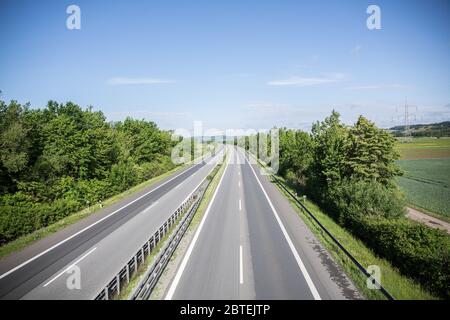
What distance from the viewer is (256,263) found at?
14.0 m

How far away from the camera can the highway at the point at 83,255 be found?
12281 millimetres

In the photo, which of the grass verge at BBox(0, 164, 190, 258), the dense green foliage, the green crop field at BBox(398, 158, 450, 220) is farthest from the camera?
the green crop field at BBox(398, 158, 450, 220)

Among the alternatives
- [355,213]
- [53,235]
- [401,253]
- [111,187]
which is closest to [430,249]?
[401,253]

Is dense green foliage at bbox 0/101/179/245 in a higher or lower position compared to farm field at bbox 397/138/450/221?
higher

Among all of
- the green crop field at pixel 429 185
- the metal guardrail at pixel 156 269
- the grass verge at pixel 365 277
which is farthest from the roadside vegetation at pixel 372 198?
the metal guardrail at pixel 156 269

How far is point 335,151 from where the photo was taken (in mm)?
27109

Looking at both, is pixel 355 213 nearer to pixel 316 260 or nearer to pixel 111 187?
pixel 316 260

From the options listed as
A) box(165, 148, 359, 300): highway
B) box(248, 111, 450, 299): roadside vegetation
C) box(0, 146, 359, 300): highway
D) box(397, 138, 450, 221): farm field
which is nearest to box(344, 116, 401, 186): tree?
box(248, 111, 450, 299): roadside vegetation

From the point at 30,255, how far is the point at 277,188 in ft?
90.1

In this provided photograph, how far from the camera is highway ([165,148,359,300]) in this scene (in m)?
11.4

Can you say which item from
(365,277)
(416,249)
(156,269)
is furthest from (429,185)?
(156,269)

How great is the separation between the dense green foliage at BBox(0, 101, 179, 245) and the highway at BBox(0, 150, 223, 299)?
3108 millimetres

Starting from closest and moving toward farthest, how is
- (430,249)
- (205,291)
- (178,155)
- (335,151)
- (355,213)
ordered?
1. (205,291)
2. (430,249)
3. (355,213)
4. (335,151)
5. (178,155)

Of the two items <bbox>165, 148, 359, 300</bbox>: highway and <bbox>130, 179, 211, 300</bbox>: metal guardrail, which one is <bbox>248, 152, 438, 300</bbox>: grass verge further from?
<bbox>130, 179, 211, 300</bbox>: metal guardrail
